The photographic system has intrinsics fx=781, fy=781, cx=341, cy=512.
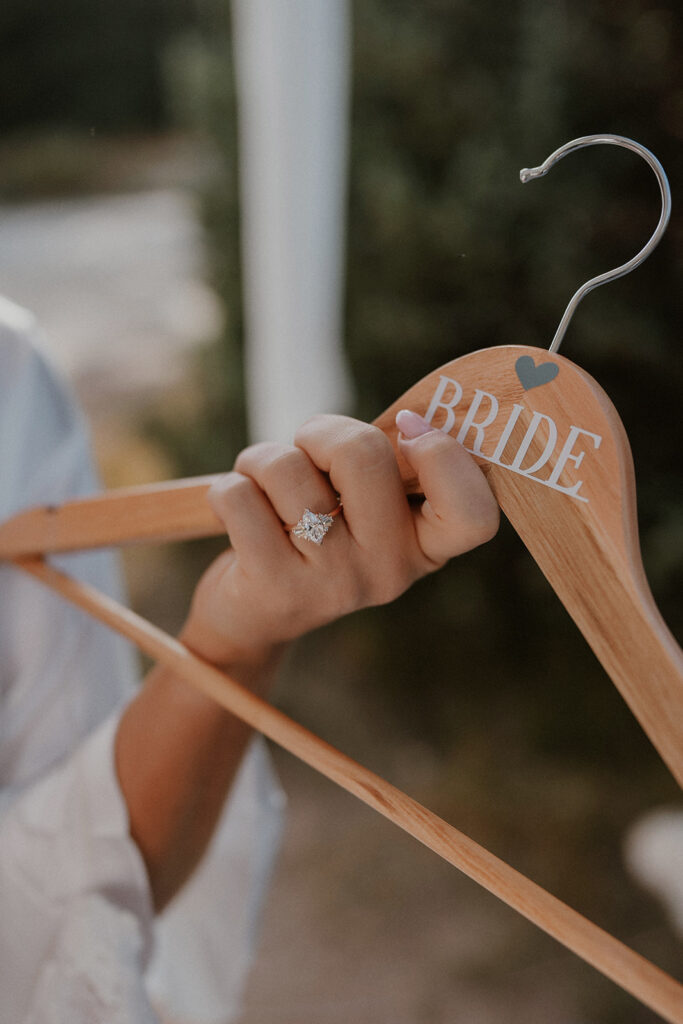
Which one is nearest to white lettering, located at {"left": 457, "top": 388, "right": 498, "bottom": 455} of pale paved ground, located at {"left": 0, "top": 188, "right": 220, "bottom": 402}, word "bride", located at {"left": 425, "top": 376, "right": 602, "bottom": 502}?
word "bride", located at {"left": 425, "top": 376, "right": 602, "bottom": 502}

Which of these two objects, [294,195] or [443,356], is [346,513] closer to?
[443,356]

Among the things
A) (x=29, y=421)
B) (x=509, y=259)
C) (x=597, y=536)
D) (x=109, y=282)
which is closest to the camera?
(x=597, y=536)

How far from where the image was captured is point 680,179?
871mm

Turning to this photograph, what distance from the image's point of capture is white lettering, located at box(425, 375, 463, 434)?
378 millimetres

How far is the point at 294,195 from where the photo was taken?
1415 millimetres

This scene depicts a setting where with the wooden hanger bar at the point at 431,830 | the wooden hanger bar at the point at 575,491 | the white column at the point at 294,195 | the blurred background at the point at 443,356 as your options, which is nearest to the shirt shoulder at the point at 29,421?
the wooden hanger bar at the point at 431,830

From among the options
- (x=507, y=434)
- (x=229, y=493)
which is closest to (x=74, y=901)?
(x=229, y=493)

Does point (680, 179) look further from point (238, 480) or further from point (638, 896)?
point (638, 896)

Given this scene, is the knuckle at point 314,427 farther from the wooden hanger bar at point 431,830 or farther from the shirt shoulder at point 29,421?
the shirt shoulder at point 29,421

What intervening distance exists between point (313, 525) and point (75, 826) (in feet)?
1.09

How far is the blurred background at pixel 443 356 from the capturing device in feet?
3.68

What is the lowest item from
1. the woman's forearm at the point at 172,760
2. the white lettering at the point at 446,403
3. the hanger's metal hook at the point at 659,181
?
the woman's forearm at the point at 172,760

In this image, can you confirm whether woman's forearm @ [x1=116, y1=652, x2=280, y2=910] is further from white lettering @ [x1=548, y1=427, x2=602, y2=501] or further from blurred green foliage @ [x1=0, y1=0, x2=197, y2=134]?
blurred green foliage @ [x1=0, y1=0, x2=197, y2=134]

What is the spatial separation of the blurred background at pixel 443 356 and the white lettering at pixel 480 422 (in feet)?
2.17
